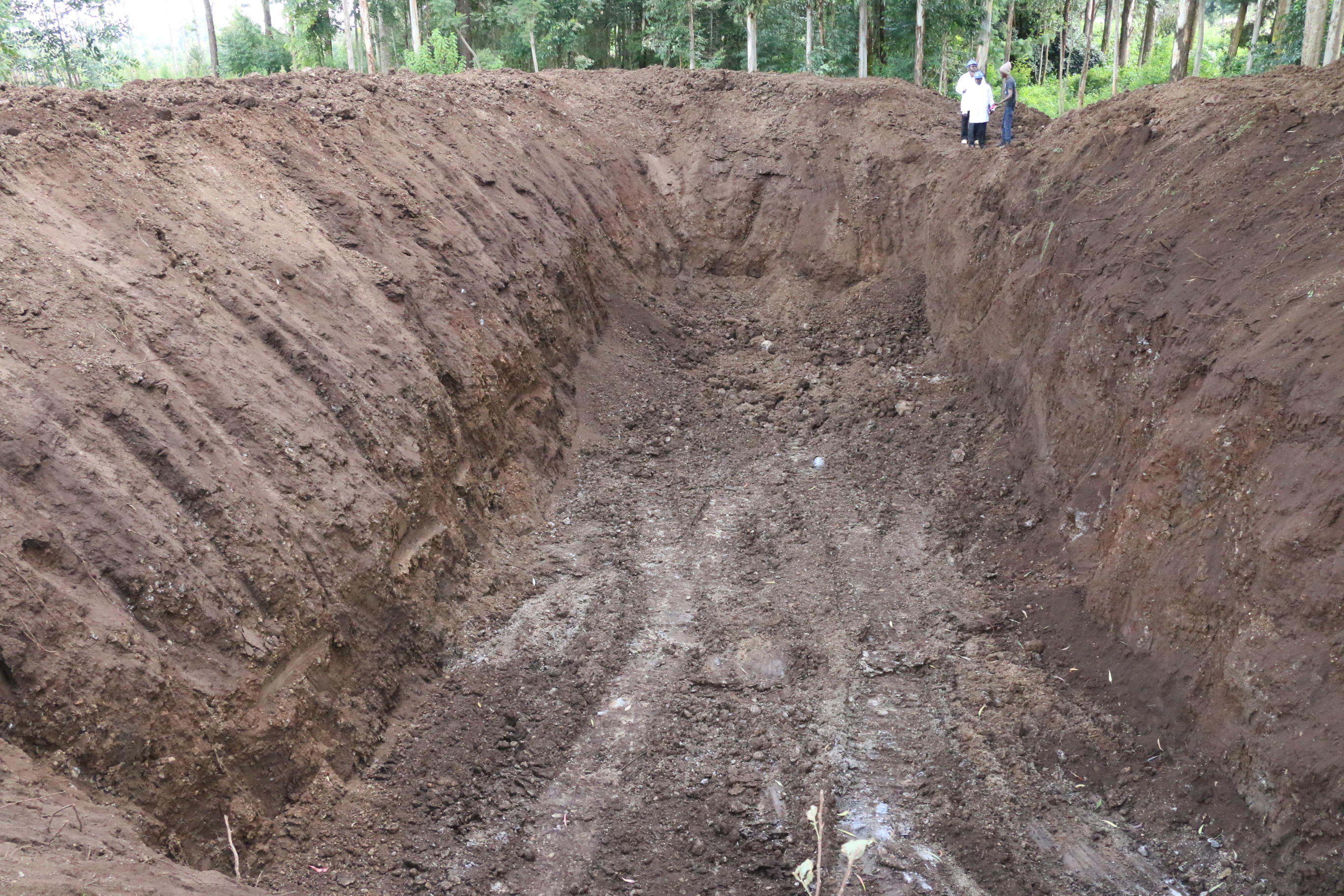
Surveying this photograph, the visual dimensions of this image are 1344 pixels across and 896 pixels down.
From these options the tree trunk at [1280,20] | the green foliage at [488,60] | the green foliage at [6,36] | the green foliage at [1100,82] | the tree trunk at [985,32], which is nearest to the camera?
the green foliage at [6,36]

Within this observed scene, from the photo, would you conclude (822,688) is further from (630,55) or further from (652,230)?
(630,55)

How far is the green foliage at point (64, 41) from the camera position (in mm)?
16688

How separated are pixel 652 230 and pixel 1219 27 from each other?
39.0 meters

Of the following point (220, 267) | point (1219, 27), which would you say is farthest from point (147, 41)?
point (220, 267)

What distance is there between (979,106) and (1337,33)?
4.53 m

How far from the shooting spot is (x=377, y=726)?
630cm

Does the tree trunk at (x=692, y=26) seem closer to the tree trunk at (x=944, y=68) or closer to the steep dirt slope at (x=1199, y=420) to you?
the tree trunk at (x=944, y=68)

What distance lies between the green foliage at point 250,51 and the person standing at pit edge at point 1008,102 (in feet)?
75.8

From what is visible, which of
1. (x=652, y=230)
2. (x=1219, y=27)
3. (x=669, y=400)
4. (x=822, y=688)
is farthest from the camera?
(x=1219, y=27)

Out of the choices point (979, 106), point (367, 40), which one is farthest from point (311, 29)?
point (979, 106)

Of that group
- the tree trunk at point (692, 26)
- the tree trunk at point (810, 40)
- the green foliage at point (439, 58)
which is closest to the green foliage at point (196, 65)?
the green foliage at point (439, 58)

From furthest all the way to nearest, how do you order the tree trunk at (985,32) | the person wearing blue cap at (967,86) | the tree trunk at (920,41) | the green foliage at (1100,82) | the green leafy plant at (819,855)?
1. the green foliage at (1100,82)
2. the tree trunk at (985,32)
3. the tree trunk at (920,41)
4. the person wearing blue cap at (967,86)
5. the green leafy plant at (819,855)

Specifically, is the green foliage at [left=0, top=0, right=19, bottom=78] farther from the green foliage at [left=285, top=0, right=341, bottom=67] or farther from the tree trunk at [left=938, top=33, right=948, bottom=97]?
the tree trunk at [left=938, top=33, right=948, bottom=97]

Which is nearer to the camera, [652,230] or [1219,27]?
[652,230]
